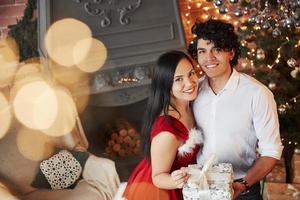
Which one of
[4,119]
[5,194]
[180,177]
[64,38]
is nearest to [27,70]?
[64,38]

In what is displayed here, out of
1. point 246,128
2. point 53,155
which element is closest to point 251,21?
point 246,128

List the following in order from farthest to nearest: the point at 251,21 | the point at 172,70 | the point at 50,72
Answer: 1. the point at 50,72
2. the point at 251,21
3. the point at 172,70

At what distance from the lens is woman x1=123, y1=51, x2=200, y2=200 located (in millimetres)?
1543

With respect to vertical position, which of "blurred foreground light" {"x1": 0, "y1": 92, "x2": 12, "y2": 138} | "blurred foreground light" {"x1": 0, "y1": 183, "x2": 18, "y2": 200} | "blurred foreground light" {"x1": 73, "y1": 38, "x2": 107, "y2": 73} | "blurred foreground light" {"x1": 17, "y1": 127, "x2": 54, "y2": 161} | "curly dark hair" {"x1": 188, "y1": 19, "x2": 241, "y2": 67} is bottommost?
"blurred foreground light" {"x1": 0, "y1": 183, "x2": 18, "y2": 200}

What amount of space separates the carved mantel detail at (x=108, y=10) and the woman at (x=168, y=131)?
1459 millimetres

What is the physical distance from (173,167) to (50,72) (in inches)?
63.4

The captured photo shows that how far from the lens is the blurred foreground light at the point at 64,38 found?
289 centimetres

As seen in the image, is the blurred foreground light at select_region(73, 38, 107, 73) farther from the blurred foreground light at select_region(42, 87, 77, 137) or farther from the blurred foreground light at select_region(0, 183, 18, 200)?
the blurred foreground light at select_region(0, 183, 18, 200)

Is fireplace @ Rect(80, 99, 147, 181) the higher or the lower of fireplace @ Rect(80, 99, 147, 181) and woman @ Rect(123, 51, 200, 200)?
the lower

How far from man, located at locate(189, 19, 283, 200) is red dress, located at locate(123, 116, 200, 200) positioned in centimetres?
12

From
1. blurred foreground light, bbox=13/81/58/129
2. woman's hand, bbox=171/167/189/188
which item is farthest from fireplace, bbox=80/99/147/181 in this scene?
woman's hand, bbox=171/167/189/188

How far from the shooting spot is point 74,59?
2953 millimetres

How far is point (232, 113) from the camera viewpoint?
5.40 feet

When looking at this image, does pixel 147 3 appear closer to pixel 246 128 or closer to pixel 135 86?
pixel 135 86
